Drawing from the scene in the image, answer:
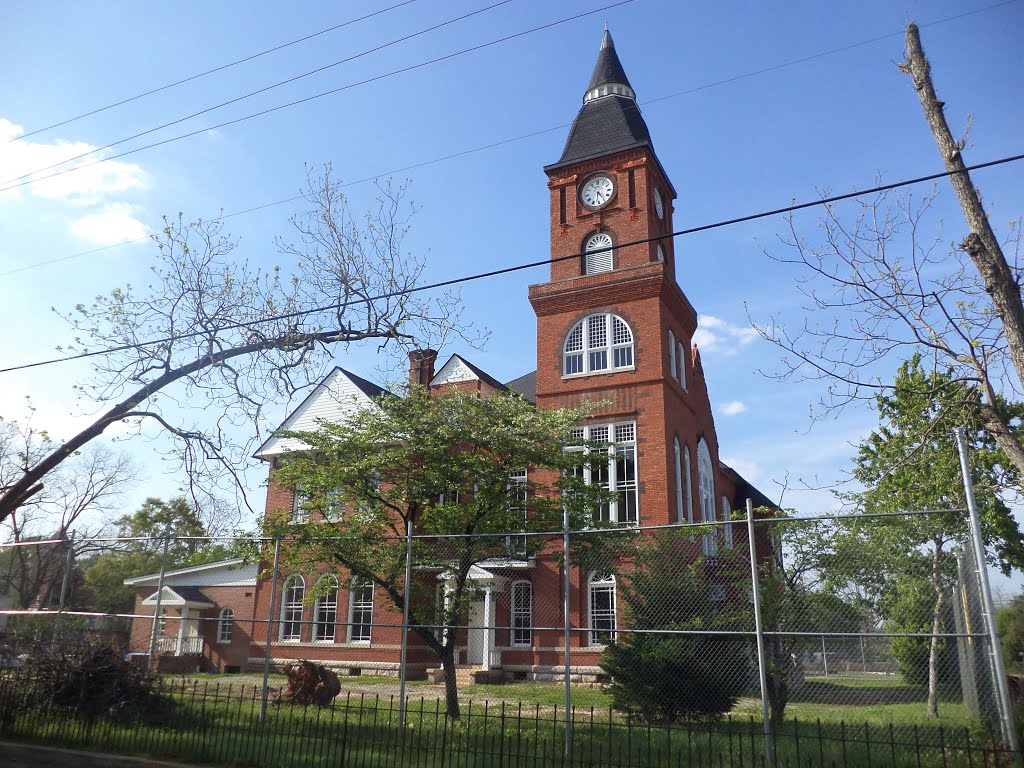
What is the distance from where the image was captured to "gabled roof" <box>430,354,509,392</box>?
28234 millimetres

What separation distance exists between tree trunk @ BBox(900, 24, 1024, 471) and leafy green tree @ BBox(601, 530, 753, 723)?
16.0ft

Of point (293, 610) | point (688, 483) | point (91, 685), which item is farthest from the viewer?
point (293, 610)

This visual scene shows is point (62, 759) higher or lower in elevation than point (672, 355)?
lower

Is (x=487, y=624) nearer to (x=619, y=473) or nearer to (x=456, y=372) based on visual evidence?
(x=619, y=473)

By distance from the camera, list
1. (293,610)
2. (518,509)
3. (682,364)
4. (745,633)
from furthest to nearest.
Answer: (682,364) < (293,610) < (518,509) < (745,633)

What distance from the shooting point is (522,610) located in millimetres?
23984

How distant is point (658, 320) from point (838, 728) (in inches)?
627

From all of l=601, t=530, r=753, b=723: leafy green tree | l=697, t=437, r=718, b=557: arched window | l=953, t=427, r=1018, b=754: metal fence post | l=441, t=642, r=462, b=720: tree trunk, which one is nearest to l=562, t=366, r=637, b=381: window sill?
l=697, t=437, r=718, b=557: arched window

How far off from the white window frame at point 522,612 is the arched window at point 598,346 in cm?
723

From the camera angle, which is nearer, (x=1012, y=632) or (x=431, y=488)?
(x=431, y=488)

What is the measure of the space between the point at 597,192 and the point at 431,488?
1604cm

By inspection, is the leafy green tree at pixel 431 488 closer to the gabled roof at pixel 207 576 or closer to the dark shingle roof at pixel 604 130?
the dark shingle roof at pixel 604 130

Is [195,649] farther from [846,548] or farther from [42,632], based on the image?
[846,548]

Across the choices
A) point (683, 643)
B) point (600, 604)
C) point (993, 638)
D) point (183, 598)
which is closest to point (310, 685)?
point (683, 643)
